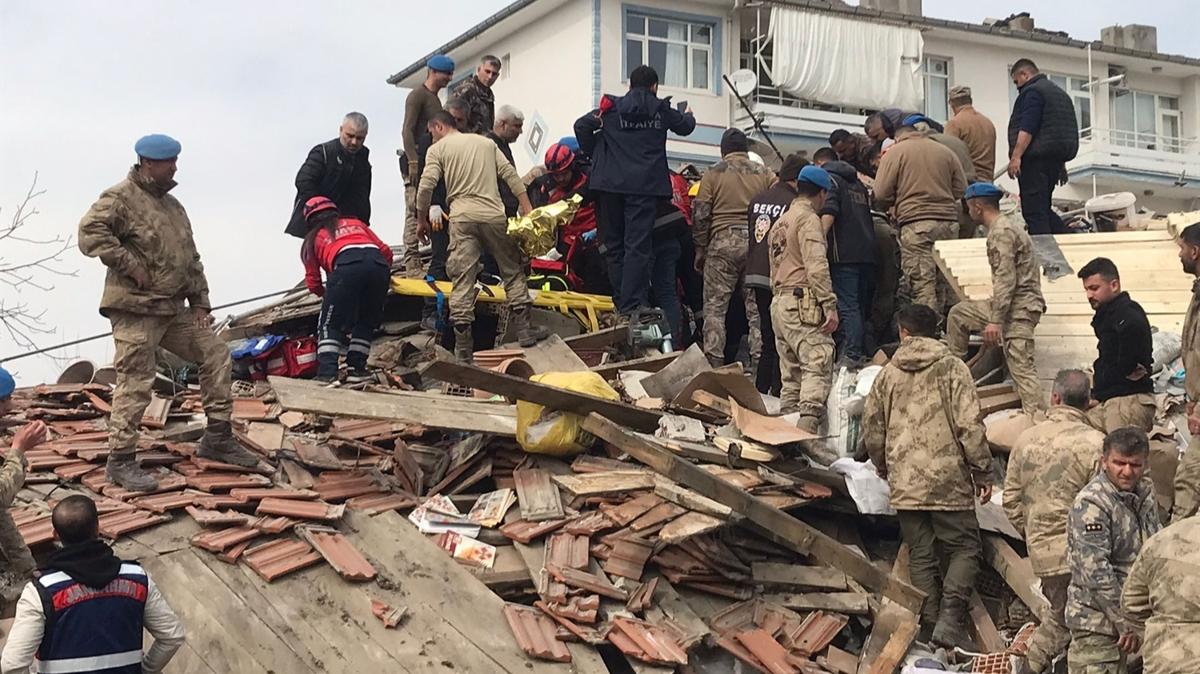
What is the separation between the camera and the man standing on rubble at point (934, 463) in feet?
23.5

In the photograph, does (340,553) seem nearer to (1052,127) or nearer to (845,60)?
(1052,127)

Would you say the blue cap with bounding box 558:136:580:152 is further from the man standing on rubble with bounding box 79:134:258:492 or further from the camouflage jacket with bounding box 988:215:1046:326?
the man standing on rubble with bounding box 79:134:258:492

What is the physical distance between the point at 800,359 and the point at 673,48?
64.4 feet

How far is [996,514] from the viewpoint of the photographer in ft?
25.8

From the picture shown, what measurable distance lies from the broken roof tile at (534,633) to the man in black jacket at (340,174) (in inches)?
186

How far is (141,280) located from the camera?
24.6 feet

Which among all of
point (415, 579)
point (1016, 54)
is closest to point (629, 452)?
point (415, 579)

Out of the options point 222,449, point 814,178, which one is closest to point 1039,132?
point 814,178

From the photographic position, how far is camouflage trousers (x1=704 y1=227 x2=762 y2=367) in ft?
36.0

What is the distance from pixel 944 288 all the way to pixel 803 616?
18.1 ft

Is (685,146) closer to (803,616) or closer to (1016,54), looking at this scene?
(1016,54)

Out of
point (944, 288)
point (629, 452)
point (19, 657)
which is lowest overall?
point (19, 657)

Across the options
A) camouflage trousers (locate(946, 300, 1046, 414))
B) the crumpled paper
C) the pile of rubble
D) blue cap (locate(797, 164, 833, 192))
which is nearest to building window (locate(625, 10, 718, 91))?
the crumpled paper

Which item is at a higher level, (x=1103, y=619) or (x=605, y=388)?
(x=605, y=388)
